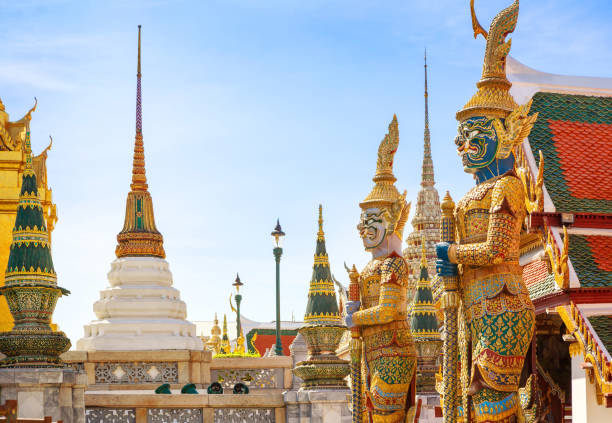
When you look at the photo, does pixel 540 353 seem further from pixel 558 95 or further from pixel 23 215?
pixel 23 215

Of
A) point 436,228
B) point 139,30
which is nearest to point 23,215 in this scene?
point 139,30

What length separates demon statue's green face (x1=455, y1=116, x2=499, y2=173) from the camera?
13.1 m

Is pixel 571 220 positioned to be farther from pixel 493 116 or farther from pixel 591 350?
pixel 493 116

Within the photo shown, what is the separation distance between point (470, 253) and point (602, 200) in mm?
3381

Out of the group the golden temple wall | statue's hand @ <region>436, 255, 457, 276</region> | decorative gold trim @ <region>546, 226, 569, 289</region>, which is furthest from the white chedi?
statue's hand @ <region>436, 255, 457, 276</region>

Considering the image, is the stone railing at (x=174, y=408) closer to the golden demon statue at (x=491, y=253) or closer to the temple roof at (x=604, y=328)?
the golden demon statue at (x=491, y=253)

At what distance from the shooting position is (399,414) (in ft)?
47.5

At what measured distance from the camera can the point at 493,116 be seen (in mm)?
13180

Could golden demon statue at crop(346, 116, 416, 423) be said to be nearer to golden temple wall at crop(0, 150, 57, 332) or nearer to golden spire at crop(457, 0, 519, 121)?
golden spire at crop(457, 0, 519, 121)

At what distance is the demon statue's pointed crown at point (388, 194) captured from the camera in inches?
602

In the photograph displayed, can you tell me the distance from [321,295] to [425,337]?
2433mm

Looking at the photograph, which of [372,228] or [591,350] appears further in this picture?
[372,228]

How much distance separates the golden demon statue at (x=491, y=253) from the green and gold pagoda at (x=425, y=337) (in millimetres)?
8554

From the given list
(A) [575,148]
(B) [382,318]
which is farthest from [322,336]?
(A) [575,148]
